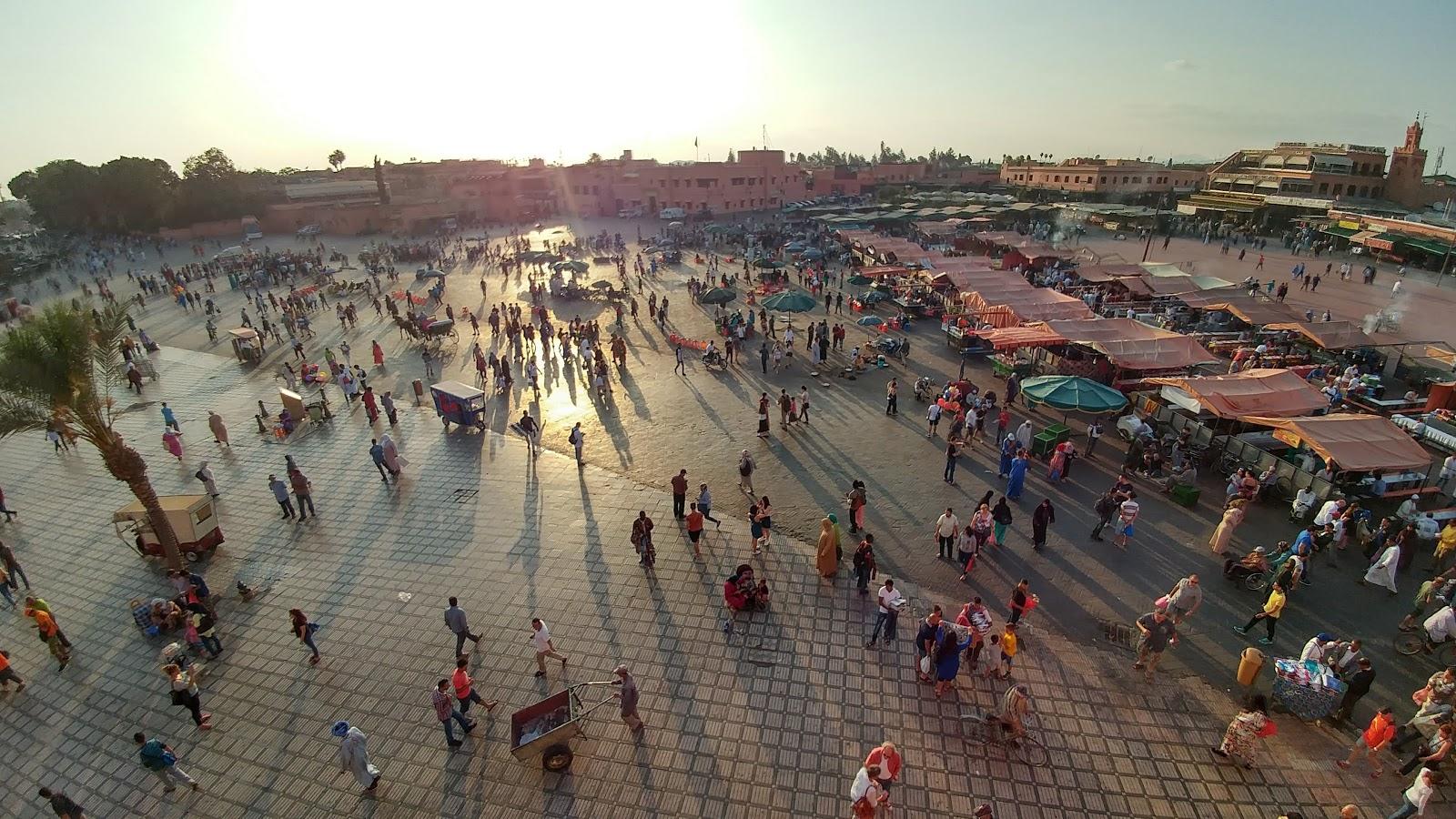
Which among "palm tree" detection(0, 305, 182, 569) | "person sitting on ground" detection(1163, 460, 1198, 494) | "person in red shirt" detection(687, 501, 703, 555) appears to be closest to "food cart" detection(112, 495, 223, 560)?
"palm tree" detection(0, 305, 182, 569)

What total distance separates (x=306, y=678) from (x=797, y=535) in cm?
753

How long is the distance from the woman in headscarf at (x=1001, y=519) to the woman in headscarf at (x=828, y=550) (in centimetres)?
279

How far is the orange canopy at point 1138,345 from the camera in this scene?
1562 cm

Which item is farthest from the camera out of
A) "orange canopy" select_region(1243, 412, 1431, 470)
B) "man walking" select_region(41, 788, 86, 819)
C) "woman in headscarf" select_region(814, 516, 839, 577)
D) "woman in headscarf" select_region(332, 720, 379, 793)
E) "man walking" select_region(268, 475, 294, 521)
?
"man walking" select_region(268, 475, 294, 521)

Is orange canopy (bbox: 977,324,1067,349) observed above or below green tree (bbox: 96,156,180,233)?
below

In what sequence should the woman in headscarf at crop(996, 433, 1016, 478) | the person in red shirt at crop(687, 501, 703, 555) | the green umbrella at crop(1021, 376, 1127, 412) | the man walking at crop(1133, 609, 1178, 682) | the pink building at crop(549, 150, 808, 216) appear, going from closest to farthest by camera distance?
1. the man walking at crop(1133, 609, 1178, 682)
2. the person in red shirt at crop(687, 501, 703, 555)
3. the woman in headscarf at crop(996, 433, 1016, 478)
4. the green umbrella at crop(1021, 376, 1127, 412)
5. the pink building at crop(549, 150, 808, 216)

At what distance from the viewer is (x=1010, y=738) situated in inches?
272

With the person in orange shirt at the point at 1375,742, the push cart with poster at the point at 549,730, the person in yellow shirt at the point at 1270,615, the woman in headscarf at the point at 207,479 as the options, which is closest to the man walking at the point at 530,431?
the woman in headscarf at the point at 207,479

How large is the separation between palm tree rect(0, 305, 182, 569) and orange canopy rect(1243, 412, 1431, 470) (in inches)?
776

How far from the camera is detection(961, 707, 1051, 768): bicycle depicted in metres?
6.77

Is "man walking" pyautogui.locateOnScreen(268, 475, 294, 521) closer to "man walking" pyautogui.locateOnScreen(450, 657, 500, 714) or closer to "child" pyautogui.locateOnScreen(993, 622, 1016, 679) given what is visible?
"man walking" pyautogui.locateOnScreen(450, 657, 500, 714)

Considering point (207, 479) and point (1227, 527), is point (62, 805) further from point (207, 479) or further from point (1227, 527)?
point (1227, 527)

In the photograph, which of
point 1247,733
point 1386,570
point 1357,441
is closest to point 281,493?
point 1247,733

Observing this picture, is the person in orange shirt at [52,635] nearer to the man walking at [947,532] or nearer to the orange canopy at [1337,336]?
the man walking at [947,532]
